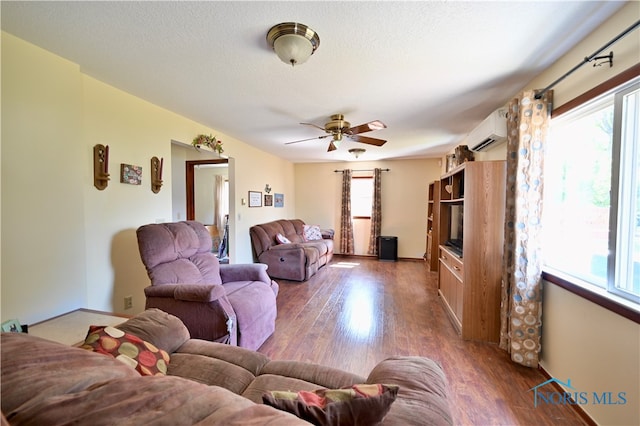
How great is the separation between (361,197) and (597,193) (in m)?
4.95

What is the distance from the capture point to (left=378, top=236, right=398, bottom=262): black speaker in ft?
20.1

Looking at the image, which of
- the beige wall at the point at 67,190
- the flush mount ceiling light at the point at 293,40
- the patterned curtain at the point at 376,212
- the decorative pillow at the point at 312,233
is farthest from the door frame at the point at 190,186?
the patterned curtain at the point at 376,212

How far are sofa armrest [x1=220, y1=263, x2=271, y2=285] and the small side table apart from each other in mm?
1046

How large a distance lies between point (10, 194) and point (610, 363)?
3791 mm

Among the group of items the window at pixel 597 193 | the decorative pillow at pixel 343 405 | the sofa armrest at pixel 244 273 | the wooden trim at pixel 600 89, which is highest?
the wooden trim at pixel 600 89

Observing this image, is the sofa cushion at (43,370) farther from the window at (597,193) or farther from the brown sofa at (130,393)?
the window at (597,193)

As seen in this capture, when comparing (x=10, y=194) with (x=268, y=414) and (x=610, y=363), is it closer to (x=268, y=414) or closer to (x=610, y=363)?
(x=268, y=414)

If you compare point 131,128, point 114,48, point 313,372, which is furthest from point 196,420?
point 131,128

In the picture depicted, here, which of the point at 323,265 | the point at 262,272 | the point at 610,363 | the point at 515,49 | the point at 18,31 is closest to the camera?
the point at 610,363

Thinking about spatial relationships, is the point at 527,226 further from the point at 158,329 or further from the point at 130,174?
the point at 130,174

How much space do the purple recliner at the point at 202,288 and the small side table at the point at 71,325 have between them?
0.33 meters

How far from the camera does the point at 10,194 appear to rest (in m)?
1.67

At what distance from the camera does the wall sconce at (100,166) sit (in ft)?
7.42

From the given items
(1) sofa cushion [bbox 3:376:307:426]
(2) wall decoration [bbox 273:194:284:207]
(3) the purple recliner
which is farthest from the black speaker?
(1) sofa cushion [bbox 3:376:307:426]
